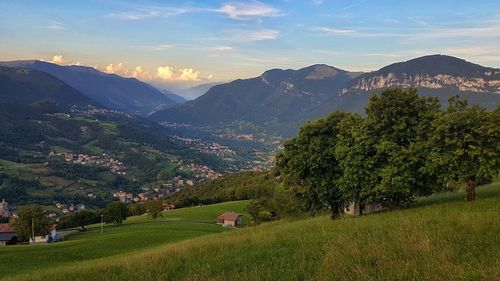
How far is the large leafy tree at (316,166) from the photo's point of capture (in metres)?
34.1

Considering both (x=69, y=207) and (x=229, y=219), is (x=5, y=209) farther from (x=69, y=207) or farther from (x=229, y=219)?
(x=229, y=219)

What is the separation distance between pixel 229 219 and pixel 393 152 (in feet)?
209

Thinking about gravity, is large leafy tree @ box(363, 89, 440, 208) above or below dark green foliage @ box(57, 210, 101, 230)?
above

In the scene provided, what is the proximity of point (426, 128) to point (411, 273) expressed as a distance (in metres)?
22.5

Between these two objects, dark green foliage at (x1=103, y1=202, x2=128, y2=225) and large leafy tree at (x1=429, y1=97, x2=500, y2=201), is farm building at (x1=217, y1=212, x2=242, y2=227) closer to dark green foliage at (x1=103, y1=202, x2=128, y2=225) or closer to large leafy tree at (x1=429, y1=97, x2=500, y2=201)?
dark green foliage at (x1=103, y1=202, x2=128, y2=225)

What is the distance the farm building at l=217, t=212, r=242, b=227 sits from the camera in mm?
85463

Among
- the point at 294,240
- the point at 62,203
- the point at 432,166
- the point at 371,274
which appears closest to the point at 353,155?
the point at 432,166

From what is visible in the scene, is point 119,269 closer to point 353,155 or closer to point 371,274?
point 371,274

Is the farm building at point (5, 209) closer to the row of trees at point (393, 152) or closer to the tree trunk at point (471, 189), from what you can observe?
the row of trees at point (393, 152)

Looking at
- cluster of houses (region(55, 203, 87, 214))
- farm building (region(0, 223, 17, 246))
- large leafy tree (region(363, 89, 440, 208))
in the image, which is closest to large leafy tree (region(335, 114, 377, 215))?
large leafy tree (region(363, 89, 440, 208))

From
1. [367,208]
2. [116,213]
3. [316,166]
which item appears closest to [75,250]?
[316,166]

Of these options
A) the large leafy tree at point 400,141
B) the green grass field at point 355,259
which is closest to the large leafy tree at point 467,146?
the large leafy tree at point 400,141

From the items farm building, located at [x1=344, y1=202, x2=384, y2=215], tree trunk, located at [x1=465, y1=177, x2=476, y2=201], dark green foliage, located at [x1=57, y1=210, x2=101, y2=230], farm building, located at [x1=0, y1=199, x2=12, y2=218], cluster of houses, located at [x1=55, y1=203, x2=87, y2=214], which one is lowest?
cluster of houses, located at [x1=55, y1=203, x2=87, y2=214]

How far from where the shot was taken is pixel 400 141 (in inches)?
1148
